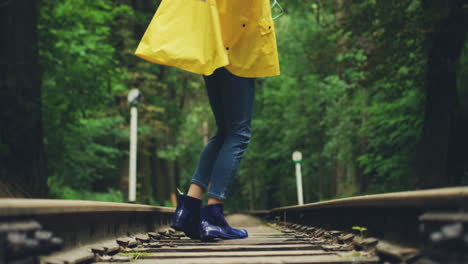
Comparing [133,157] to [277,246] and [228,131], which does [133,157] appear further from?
[277,246]

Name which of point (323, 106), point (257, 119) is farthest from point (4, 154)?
point (257, 119)

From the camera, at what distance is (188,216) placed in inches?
135

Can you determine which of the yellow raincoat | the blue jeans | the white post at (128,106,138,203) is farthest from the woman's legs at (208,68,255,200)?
the white post at (128,106,138,203)

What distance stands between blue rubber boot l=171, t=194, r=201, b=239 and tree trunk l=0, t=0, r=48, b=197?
3.92m

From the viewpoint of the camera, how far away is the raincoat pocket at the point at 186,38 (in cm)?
306

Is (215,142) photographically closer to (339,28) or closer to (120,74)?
(339,28)

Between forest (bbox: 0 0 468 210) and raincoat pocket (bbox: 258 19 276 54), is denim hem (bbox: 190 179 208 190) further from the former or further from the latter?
forest (bbox: 0 0 468 210)

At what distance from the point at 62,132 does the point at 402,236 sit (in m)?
9.62

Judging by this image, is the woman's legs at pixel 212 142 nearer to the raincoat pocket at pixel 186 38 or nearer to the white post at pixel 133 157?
the raincoat pocket at pixel 186 38

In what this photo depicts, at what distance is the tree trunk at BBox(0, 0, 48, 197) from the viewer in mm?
6738

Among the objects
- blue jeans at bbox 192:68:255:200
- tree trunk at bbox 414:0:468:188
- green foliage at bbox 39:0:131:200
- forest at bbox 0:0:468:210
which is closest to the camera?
blue jeans at bbox 192:68:255:200

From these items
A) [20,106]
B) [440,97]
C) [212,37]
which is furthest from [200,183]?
[440,97]

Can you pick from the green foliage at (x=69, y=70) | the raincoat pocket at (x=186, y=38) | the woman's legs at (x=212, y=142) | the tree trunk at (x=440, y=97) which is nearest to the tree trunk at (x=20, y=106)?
the green foliage at (x=69, y=70)

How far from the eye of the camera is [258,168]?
33625 millimetres
